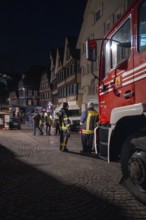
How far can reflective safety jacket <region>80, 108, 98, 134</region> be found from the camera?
1026cm

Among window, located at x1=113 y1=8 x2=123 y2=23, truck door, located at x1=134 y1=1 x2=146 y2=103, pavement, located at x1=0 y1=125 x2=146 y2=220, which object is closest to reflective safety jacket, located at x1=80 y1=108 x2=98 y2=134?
pavement, located at x1=0 y1=125 x2=146 y2=220

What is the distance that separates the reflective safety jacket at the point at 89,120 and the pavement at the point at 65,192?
183 centimetres

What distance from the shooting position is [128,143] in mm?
5000

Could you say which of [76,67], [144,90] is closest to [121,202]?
[144,90]

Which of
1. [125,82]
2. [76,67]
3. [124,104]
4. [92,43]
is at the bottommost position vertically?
[124,104]

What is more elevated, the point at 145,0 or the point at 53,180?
the point at 145,0

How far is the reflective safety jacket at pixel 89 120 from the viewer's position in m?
10.3

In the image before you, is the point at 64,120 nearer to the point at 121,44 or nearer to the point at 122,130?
the point at 122,130

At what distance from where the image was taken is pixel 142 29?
4.59m

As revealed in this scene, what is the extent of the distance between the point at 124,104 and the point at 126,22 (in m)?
1.44

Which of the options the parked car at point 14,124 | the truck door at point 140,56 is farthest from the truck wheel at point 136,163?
the parked car at point 14,124

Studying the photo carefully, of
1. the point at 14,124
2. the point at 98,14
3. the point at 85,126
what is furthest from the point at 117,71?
the point at 98,14

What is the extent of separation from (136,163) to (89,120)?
5626mm

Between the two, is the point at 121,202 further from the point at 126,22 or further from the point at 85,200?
the point at 126,22
